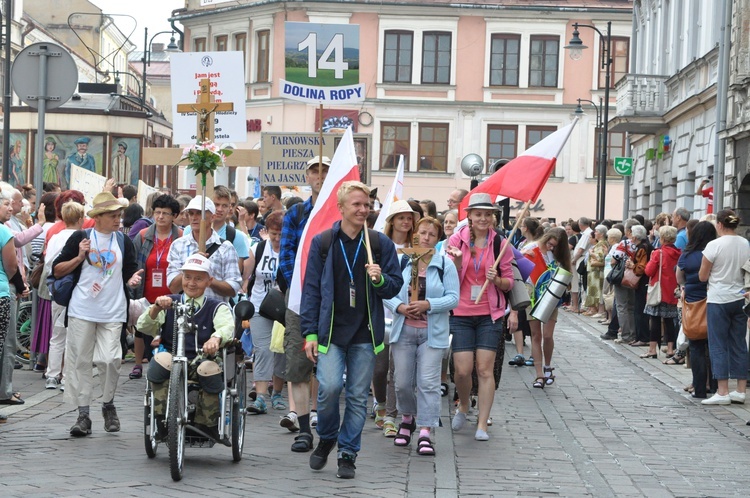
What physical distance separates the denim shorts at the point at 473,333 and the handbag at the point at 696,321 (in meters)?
3.73

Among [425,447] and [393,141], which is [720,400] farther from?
[393,141]

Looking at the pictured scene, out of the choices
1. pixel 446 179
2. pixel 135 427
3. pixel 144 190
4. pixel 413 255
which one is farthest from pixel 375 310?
pixel 446 179

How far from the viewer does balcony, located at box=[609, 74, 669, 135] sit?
33438mm

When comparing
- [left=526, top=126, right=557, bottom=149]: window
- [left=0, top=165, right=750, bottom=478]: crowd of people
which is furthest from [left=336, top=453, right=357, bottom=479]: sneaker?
[left=526, top=126, right=557, bottom=149]: window

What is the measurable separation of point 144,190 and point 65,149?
9.99m

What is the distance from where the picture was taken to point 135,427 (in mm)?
10641

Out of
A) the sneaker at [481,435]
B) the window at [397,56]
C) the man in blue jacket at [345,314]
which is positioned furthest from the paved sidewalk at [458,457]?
the window at [397,56]

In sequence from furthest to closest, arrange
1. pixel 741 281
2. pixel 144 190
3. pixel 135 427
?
pixel 144 190 < pixel 741 281 < pixel 135 427

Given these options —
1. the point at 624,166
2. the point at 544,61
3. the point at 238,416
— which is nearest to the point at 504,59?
the point at 544,61

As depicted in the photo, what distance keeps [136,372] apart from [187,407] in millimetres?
5666

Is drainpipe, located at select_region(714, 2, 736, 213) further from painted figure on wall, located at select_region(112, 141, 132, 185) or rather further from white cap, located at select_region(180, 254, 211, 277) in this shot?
white cap, located at select_region(180, 254, 211, 277)

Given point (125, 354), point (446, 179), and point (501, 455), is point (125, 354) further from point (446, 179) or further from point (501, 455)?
point (446, 179)

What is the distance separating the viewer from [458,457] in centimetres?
981

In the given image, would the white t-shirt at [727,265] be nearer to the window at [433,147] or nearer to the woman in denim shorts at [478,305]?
the woman in denim shorts at [478,305]
